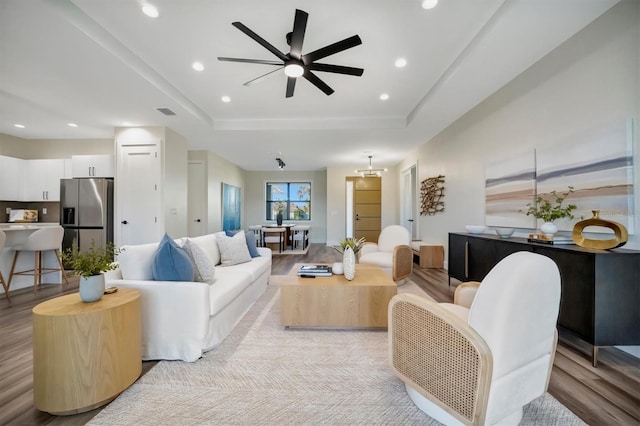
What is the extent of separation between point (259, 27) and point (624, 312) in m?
3.63

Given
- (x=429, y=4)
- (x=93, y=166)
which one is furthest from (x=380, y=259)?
(x=93, y=166)

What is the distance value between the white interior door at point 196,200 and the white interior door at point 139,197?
6.42ft

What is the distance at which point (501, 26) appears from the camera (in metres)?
2.16

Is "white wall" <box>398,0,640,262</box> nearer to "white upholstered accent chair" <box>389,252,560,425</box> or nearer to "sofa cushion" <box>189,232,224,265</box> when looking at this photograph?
"white upholstered accent chair" <box>389,252,560,425</box>

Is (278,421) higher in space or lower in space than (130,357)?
lower

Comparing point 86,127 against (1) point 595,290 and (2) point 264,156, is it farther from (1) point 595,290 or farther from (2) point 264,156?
(1) point 595,290

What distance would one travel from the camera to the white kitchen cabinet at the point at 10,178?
468 centimetres

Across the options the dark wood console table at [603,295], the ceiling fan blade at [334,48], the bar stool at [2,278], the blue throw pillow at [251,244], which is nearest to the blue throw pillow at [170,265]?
the blue throw pillow at [251,244]

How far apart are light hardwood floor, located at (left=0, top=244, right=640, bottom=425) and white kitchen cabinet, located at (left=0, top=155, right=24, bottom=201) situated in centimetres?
373

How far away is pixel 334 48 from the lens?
214cm

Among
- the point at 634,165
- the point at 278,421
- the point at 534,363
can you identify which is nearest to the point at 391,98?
the point at 634,165

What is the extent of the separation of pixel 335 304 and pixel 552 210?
2.26 metres

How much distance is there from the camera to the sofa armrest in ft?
6.11

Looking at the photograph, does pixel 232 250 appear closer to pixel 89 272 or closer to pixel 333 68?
pixel 89 272
